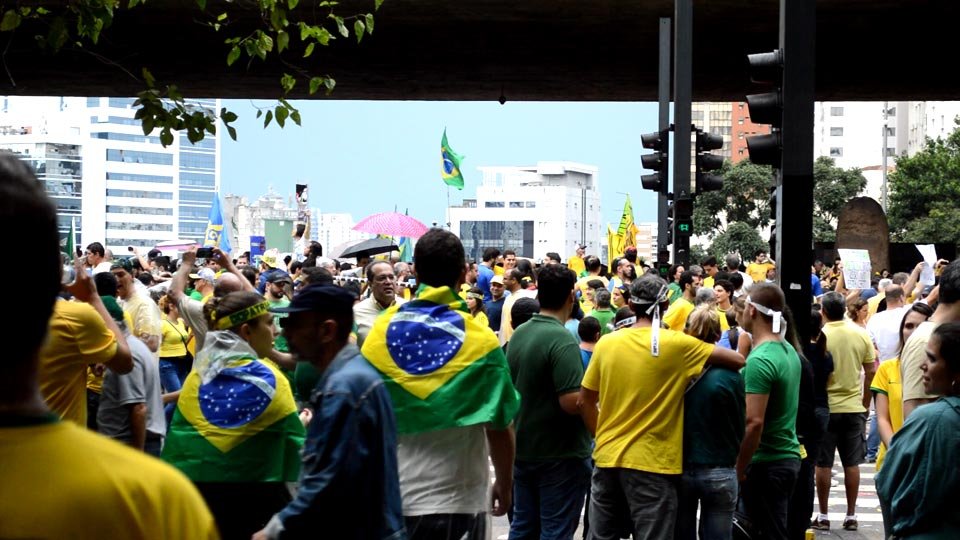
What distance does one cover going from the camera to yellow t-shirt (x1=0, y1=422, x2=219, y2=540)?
1.96 meters

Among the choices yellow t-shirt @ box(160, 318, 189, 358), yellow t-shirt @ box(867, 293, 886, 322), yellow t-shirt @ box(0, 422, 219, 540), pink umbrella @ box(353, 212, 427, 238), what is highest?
pink umbrella @ box(353, 212, 427, 238)

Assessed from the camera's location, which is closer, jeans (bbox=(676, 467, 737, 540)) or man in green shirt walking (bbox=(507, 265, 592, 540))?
jeans (bbox=(676, 467, 737, 540))

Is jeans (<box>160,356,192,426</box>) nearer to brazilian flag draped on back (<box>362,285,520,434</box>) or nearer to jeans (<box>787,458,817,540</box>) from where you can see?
jeans (<box>787,458,817,540</box>)

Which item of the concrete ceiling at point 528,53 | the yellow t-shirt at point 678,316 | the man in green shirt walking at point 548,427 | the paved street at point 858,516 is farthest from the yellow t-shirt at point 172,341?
the concrete ceiling at point 528,53

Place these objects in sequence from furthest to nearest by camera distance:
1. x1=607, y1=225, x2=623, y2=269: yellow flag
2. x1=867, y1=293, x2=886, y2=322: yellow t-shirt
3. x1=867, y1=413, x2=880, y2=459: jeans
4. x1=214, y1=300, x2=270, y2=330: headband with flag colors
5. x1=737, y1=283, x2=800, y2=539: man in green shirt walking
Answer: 1. x1=607, y1=225, x2=623, y2=269: yellow flag
2. x1=867, y1=293, x2=886, y2=322: yellow t-shirt
3. x1=867, y1=413, x2=880, y2=459: jeans
4. x1=737, y1=283, x2=800, y2=539: man in green shirt walking
5. x1=214, y1=300, x2=270, y2=330: headband with flag colors

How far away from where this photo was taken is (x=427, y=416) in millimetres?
5465

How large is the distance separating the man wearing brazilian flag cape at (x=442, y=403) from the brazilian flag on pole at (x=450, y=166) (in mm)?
31093

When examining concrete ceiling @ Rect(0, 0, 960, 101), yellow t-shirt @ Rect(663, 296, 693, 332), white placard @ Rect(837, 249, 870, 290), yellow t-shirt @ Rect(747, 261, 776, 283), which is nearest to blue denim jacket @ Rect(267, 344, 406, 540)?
yellow t-shirt @ Rect(663, 296, 693, 332)

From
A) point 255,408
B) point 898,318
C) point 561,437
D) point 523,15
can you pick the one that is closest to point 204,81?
point 523,15

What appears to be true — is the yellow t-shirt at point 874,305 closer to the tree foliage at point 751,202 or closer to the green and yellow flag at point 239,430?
the green and yellow flag at point 239,430

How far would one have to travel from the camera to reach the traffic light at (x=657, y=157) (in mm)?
18922

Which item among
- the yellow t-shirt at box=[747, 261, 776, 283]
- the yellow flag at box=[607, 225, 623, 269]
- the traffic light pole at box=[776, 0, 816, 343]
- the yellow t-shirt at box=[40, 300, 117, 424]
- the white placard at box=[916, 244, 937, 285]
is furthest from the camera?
the yellow flag at box=[607, 225, 623, 269]

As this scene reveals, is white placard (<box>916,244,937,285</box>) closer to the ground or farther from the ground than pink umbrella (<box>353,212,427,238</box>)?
closer to the ground

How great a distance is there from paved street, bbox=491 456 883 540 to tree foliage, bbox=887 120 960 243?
61.3 metres
